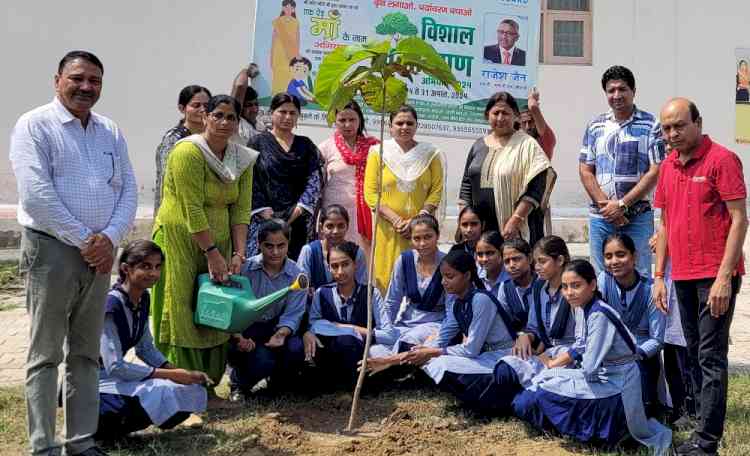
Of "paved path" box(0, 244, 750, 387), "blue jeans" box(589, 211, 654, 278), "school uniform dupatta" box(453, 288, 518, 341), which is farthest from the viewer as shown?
"paved path" box(0, 244, 750, 387)

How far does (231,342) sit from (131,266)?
2.88 ft

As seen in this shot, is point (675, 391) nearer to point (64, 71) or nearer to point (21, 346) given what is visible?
point (64, 71)

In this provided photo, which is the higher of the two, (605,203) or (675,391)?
(605,203)

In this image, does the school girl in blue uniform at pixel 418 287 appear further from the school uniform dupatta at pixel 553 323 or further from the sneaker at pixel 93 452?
the sneaker at pixel 93 452

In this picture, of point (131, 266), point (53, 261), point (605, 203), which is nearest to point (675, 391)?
point (605, 203)

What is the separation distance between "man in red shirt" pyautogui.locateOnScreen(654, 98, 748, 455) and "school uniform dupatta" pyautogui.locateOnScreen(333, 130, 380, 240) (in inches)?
93.0

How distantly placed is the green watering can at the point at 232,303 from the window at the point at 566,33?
23.6ft

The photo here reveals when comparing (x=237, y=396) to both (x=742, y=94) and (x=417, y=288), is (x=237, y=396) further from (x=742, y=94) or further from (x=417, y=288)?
(x=742, y=94)

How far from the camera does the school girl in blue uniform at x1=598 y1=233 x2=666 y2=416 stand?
400 cm

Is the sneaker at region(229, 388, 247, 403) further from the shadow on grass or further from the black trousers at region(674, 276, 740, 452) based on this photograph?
the black trousers at region(674, 276, 740, 452)

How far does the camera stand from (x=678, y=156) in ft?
11.5

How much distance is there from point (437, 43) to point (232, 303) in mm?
4338

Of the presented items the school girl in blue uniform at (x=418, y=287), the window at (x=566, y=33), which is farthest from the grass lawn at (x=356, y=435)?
the window at (x=566, y=33)

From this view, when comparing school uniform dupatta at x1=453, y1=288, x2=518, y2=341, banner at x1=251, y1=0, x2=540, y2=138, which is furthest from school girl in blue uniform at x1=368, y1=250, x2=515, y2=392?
banner at x1=251, y1=0, x2=540, y2=138
